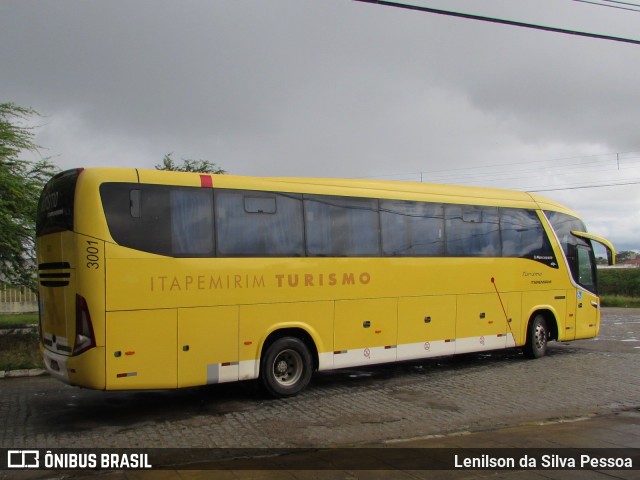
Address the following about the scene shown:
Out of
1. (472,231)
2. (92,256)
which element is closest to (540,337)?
(472,231)

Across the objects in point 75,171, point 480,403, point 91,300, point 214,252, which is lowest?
point 480,403

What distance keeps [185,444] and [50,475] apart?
1510 mm

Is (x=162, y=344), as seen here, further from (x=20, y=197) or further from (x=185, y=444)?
(x=20, y=197)

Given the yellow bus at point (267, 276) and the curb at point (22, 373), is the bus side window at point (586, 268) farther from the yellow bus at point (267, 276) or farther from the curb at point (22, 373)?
the curb at point (22, 373)

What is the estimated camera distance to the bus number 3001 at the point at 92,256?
24.1 ft

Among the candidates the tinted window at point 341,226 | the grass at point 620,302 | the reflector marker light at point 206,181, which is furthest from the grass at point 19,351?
the grass at point 620,302

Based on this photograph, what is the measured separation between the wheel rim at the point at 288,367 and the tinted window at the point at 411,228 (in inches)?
101

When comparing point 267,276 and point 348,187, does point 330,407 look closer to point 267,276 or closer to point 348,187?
A: point 267,276

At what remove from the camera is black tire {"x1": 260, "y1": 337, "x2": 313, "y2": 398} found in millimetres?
8883


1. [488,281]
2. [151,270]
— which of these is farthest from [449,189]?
[151,270]

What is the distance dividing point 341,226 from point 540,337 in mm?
6373

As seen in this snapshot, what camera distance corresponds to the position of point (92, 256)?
7.35 meters

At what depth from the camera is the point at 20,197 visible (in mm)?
13234

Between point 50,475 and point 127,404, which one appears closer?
point 50,475
